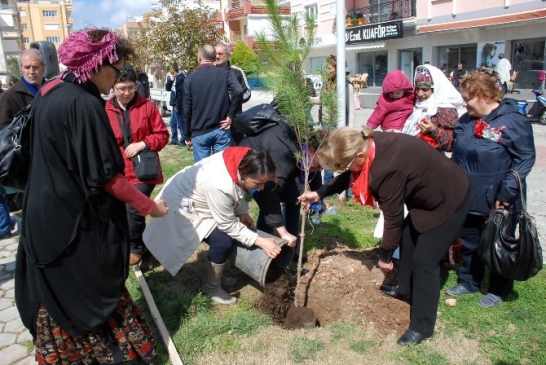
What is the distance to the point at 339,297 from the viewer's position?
151 inches

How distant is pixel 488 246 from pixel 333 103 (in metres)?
1.52

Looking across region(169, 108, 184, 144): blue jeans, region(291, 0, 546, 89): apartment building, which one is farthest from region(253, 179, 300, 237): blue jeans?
region(291, 0, 546, 89): apartment building

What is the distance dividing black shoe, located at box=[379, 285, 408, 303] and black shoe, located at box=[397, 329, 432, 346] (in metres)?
0.52

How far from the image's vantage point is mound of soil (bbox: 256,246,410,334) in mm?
3469

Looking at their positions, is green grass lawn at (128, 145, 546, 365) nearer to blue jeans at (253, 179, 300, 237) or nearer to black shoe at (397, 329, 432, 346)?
black shoe at (397, 329, 432, 346)

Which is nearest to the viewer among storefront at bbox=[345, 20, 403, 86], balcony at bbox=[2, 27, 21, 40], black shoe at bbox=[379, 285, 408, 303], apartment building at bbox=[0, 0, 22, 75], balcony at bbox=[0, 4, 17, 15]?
black shoe at bbox=[379, 285, 408, 303]

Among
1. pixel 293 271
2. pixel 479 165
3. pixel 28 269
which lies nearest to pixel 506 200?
pixel 479 165

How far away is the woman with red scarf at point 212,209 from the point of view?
10.3ft

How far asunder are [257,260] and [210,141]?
2683 mm

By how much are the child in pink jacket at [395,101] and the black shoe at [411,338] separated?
2084mm

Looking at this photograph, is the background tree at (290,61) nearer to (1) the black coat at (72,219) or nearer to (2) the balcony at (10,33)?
(1) the black coat at (72,219)

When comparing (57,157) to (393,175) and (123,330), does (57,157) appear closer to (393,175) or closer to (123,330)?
(123,330)

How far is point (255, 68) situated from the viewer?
3381 mm

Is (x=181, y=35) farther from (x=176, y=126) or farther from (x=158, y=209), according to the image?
(x=158, y=209)
